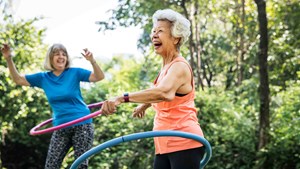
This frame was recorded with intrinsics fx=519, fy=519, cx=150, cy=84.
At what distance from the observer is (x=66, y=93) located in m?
3.95

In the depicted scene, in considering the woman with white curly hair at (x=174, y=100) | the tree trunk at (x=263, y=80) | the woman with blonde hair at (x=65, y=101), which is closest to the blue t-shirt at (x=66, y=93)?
the woman with blonde hair at (x=65, y=101)

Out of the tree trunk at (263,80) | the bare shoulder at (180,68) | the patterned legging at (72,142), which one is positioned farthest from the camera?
the tree trunk at (263,80)

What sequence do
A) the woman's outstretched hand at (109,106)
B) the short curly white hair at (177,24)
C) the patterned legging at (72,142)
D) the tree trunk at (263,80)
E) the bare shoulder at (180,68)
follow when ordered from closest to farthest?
the woman's outstretched hand at (109,106)
the bare shoulder at (180,68)
the short curly white hair at (177,24)
the patterned legging at (72,142)
the tree trunk at (263,80)

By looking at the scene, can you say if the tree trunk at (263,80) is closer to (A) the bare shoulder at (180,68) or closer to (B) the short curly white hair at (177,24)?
(B) the short curly white hair at (177,24)

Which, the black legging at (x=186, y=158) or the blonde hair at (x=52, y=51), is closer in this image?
the black legging at (x=186, y=158)

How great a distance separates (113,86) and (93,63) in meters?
7.08

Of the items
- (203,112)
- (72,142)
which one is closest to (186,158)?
(72,142)

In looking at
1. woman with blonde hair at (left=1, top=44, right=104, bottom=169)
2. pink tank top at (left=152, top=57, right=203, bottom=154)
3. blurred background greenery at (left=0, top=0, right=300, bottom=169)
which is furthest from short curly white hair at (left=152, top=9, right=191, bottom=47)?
blurred background greenery at (left=0, top=0, right=300, bottom=169)

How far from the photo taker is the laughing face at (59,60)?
401cm

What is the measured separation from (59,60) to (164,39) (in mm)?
1380

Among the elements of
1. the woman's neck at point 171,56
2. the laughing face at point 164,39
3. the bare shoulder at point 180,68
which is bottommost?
the bare shoulder at point 180,68

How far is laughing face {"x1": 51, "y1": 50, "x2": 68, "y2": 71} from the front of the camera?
4.01 meters

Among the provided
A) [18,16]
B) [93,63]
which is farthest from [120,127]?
[93,63]

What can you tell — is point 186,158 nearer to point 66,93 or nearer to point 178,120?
point 178,120
